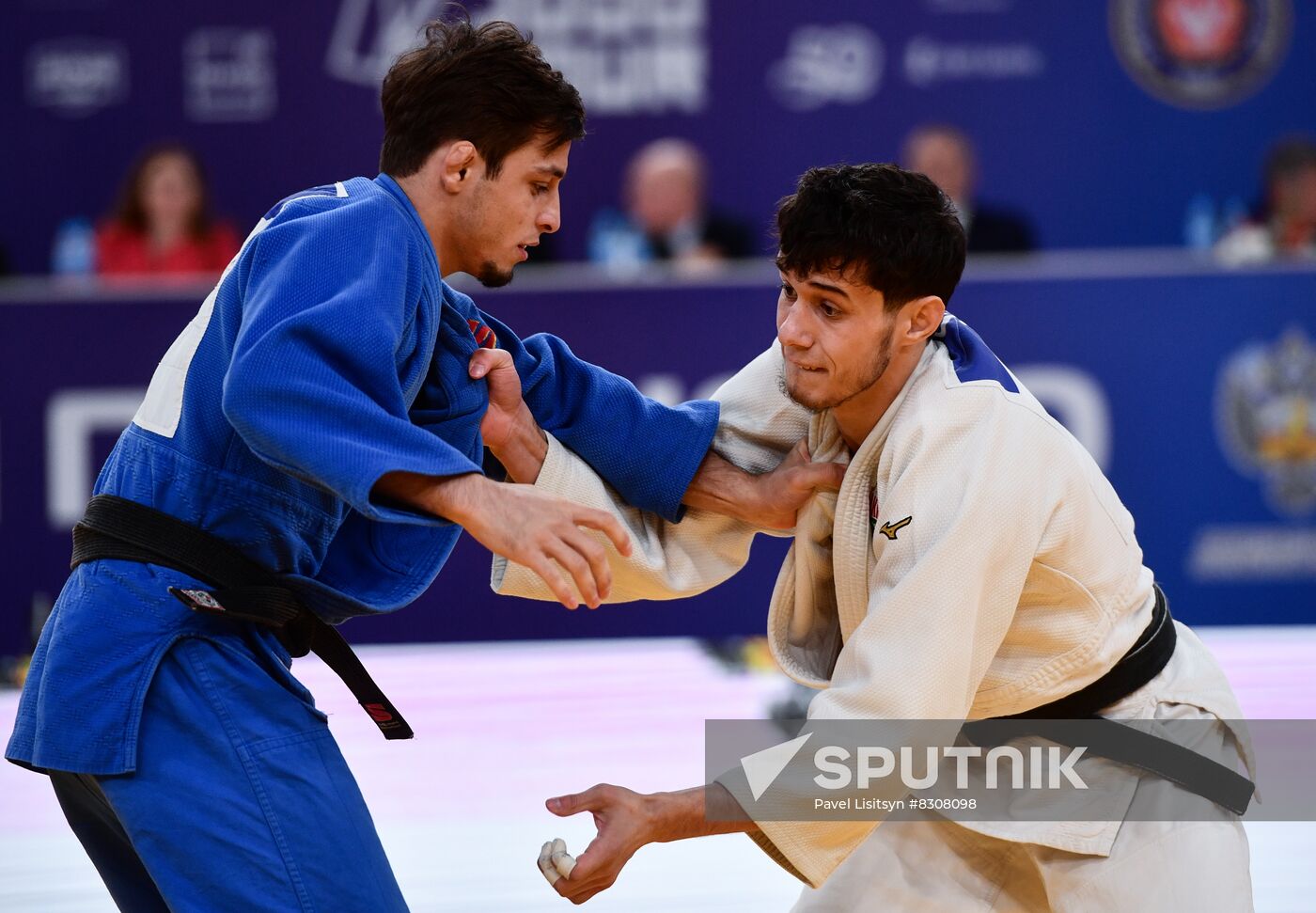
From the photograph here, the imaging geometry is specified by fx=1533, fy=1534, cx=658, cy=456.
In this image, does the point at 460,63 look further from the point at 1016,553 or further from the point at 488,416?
the point at 1016,553

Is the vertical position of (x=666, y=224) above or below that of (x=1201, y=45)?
below

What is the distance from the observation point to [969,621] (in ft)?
7.88

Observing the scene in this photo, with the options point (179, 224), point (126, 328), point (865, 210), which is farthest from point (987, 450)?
point (179, 224)

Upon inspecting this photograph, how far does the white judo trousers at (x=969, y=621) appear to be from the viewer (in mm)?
2410

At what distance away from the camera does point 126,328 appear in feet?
21.4

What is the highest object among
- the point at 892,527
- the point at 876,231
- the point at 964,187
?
the point at 876,231

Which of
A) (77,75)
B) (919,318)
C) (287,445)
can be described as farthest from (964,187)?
(287,445)

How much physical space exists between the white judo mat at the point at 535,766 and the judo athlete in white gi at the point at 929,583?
1.27 metres

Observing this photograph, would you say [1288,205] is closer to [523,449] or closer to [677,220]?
[677,220]

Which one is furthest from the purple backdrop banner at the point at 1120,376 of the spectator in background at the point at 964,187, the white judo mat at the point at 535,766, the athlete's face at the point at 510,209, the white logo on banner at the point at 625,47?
the athlete's face at the point at 510,209

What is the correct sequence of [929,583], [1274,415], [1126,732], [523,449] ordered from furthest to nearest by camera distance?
[1274,415] < [523,449] < [1126,732] < [929,583]

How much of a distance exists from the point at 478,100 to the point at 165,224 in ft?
20.9

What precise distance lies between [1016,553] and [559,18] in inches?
312

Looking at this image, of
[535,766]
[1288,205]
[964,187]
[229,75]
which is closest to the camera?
[535,766]
